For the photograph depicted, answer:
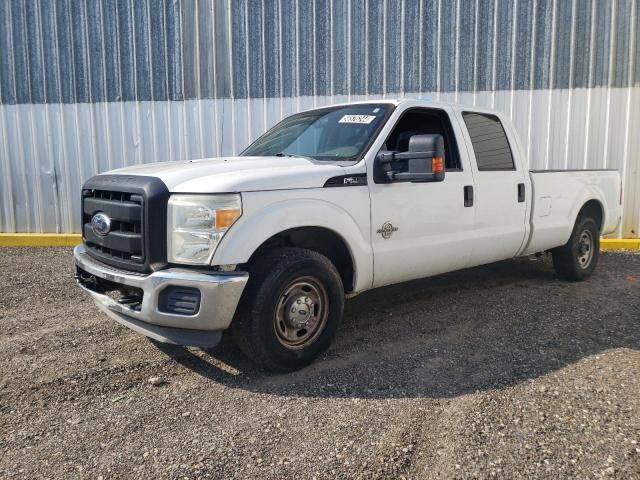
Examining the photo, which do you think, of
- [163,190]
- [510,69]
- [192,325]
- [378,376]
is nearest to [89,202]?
[163,190]

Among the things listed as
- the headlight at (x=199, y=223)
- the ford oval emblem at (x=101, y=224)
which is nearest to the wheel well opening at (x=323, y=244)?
the headlight at (x=199, y=223)

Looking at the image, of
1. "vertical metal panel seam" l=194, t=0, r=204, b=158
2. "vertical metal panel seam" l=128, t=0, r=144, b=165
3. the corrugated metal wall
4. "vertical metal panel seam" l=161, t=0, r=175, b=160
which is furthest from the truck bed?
"vertical metal panel seam" l=128, t=0, r=144, b=165

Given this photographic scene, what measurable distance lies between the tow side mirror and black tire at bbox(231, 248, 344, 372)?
0.84 metres

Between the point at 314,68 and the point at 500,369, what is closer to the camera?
the point at 500,369

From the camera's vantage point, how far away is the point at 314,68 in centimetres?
869

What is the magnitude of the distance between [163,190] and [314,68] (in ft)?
20.0

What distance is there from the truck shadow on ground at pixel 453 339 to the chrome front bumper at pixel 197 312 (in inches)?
17.4

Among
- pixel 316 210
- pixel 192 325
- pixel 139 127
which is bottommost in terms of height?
pixel 192 325

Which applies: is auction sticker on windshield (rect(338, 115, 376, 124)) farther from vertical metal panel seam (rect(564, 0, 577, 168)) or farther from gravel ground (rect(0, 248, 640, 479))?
vertical metal panel seam (rect(564, 0, 577, 168))

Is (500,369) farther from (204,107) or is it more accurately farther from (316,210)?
(204,107)

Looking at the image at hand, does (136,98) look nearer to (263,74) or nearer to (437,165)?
(263,74)

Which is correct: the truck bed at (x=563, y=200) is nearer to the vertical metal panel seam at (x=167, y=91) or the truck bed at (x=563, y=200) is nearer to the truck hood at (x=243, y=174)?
the truck hood at (x=243, y=174)

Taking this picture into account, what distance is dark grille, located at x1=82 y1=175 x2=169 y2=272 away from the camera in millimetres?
3188

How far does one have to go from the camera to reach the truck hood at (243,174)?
3.19 meters
